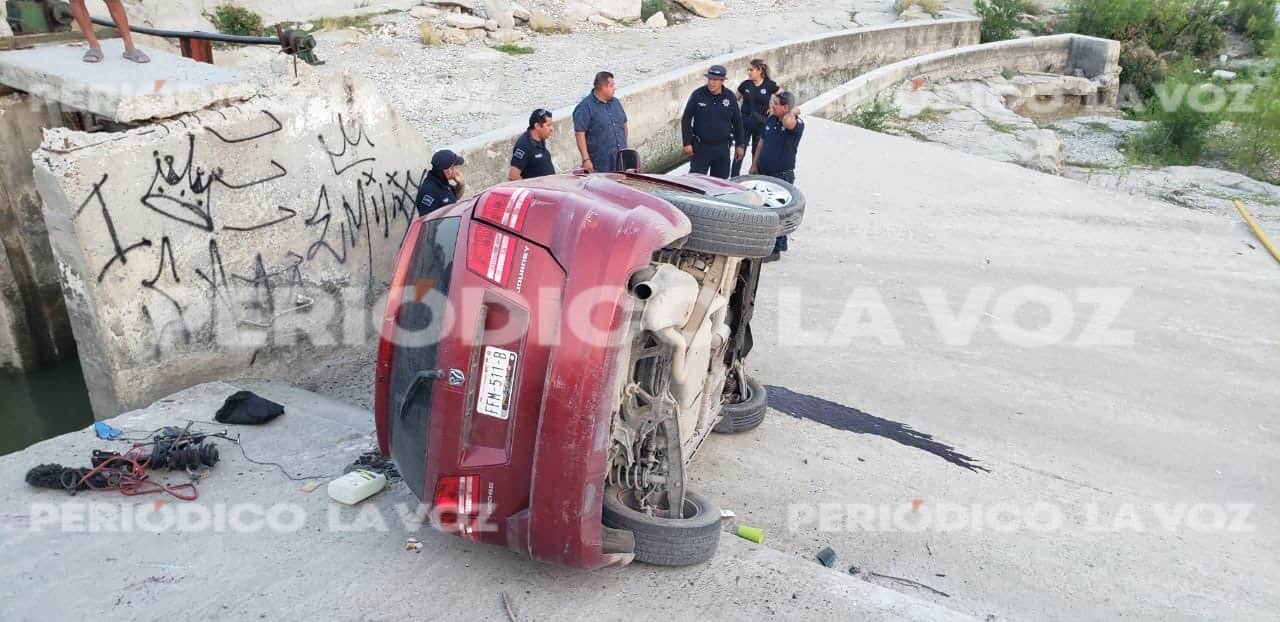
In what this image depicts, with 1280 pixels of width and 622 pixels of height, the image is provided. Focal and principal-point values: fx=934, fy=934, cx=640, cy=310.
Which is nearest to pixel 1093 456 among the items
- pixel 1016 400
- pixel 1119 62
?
pixel 1016 400

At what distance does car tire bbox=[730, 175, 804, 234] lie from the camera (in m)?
5.02

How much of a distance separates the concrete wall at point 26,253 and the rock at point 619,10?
1361 centimetres

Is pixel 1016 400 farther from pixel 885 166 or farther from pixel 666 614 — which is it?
pixel 885 166

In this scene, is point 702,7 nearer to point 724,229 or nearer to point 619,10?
point 619,10

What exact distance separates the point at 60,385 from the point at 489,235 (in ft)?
17.7

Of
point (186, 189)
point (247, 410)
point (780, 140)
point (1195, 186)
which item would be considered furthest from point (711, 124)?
point (1195, 186)

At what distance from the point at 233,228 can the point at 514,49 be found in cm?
1096

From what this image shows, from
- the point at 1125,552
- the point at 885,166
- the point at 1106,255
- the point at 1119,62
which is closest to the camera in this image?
the point at 1125,552

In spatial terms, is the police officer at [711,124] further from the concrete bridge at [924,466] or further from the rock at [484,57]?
the rock at [484,57]

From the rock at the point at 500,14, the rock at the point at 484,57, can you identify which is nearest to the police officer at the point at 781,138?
the rock at the point at 484,57

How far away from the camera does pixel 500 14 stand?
16.9m

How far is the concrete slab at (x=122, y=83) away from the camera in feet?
17.0

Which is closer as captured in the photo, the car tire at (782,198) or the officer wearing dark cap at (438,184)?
the car tire at (782,198)

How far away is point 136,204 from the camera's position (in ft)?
16.7
